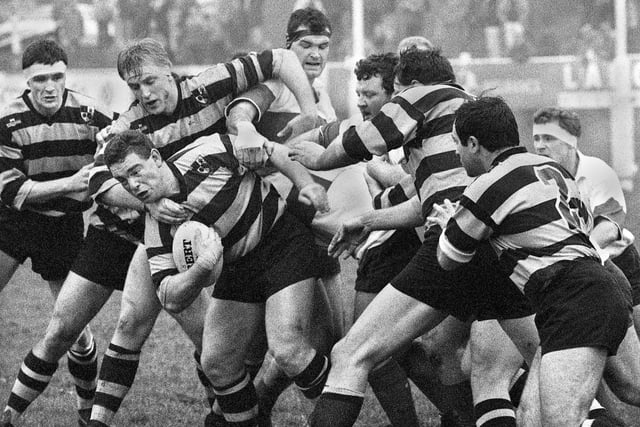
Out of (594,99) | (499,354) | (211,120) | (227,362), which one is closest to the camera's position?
(499,354)

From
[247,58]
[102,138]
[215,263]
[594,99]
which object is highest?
[247,58]

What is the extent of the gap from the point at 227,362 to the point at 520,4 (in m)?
14.5

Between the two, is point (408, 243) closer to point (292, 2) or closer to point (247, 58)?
point (247, 58)

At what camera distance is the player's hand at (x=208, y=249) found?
16.6 ft

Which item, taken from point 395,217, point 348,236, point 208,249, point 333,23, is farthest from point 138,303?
point 333,23

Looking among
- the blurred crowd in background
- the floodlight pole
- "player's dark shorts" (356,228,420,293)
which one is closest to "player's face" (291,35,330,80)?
"player's dark shorts" (356,228,420,293)

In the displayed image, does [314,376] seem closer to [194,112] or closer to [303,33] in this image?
[194,112]

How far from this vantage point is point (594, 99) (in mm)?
18484

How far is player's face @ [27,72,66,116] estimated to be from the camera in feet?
21.0

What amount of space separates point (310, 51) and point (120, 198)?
1290 mm

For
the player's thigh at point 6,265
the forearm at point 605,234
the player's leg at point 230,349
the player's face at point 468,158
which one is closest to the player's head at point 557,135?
the forearm at point 605,234

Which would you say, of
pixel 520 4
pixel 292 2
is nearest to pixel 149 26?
pixel 292 2

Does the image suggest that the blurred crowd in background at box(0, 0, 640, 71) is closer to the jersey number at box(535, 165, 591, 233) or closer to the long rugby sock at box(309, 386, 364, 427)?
the long rugby sock at box(309, 386, 364, 427)

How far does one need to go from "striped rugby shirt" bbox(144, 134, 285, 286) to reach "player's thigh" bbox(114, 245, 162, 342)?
1.32 ft
